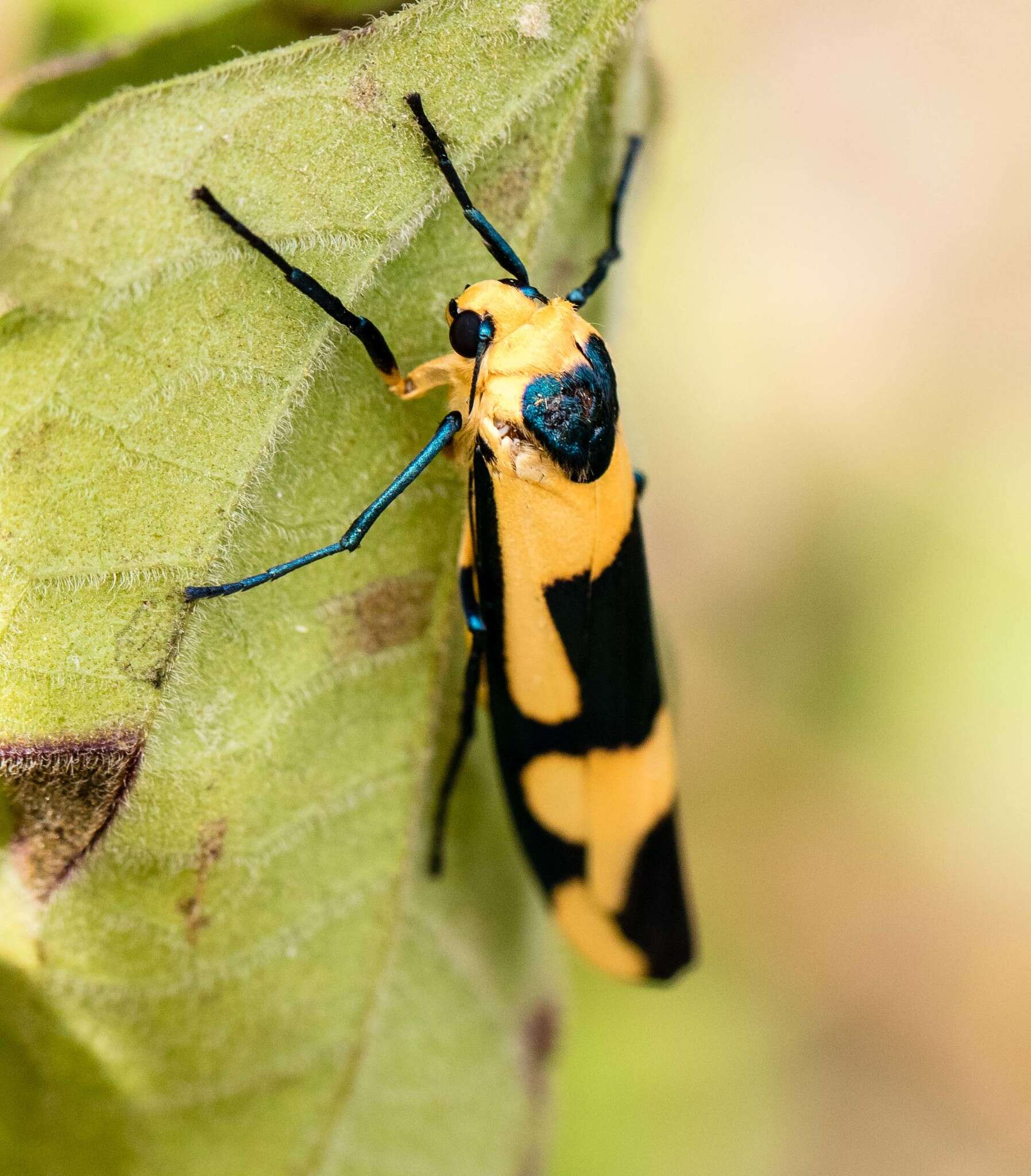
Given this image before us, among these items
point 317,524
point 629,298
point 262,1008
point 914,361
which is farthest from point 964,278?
point 262,1008

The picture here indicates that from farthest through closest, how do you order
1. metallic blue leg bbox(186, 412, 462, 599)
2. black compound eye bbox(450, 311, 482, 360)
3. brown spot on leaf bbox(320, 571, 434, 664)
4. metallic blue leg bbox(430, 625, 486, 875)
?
metallic blue leg bbox(430, 625, 486, 875), brown spot on leaf bbox(320, 571, 434, 664), black compound eye bbox(450, 311, 482, 360), metallic blue leg bbox(186, 412, 462, 599)

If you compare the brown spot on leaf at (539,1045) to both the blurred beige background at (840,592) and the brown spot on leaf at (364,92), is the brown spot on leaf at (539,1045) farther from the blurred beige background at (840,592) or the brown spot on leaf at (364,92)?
the brown spot on leaf at (364,92)

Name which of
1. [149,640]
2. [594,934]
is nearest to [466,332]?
[149,640]

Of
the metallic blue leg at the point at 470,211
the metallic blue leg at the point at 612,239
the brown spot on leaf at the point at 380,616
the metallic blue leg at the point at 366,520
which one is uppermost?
the metallic blue leg at the point at 470,211

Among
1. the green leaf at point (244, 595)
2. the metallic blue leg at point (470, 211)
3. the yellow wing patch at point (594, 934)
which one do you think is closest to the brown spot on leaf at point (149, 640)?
the green leaf at point (244, 595)

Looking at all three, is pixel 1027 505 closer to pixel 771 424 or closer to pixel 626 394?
pixel 771 424

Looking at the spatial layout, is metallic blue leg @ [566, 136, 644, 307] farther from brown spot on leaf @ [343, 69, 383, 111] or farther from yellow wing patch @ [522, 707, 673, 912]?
yellow wing patch @ [522, 707, 673, 912]

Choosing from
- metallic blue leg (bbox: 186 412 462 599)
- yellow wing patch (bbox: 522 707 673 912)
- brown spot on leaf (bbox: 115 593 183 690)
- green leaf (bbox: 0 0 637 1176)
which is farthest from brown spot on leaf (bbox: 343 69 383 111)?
yellow wing patch (bbox: 522 707 673 912)

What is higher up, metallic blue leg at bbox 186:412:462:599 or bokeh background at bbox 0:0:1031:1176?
metallic blue leg at bbox 186:412:462:599
